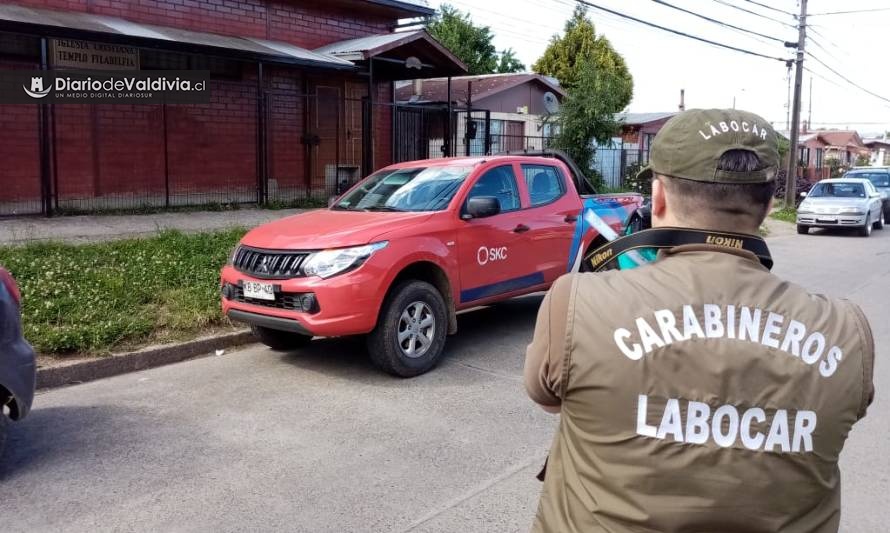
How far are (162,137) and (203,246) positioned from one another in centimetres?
522

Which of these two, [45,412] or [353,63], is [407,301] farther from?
[353,63]

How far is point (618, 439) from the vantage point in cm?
147

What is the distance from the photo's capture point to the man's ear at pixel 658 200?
1654mm

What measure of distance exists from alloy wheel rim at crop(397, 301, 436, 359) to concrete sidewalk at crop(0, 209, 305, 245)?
596 centimetres

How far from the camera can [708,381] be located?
141cm

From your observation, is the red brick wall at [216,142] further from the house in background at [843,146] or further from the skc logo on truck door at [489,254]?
the house in background at [843,146]

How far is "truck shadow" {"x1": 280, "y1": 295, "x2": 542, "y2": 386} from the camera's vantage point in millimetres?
6491

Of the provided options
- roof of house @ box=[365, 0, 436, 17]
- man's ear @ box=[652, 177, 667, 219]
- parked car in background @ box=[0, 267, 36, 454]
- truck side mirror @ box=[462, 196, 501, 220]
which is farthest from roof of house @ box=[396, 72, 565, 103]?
man's ear @ box=[652, 177, 667, 219]

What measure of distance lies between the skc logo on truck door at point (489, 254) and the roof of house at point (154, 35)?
7.42 metres

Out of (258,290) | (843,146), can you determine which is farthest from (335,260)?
(843,146)

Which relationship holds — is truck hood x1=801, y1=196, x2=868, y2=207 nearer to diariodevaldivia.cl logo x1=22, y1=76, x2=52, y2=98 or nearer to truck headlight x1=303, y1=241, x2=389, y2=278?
truck headlight x1=303, y1=241, x2=389, y2=278

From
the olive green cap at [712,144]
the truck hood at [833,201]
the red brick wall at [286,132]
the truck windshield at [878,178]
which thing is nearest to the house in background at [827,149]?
the truck windshield at [878,178]

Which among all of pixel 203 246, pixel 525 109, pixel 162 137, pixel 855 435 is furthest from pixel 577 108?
pixel 855 435

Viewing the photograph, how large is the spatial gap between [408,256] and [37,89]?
875cm
